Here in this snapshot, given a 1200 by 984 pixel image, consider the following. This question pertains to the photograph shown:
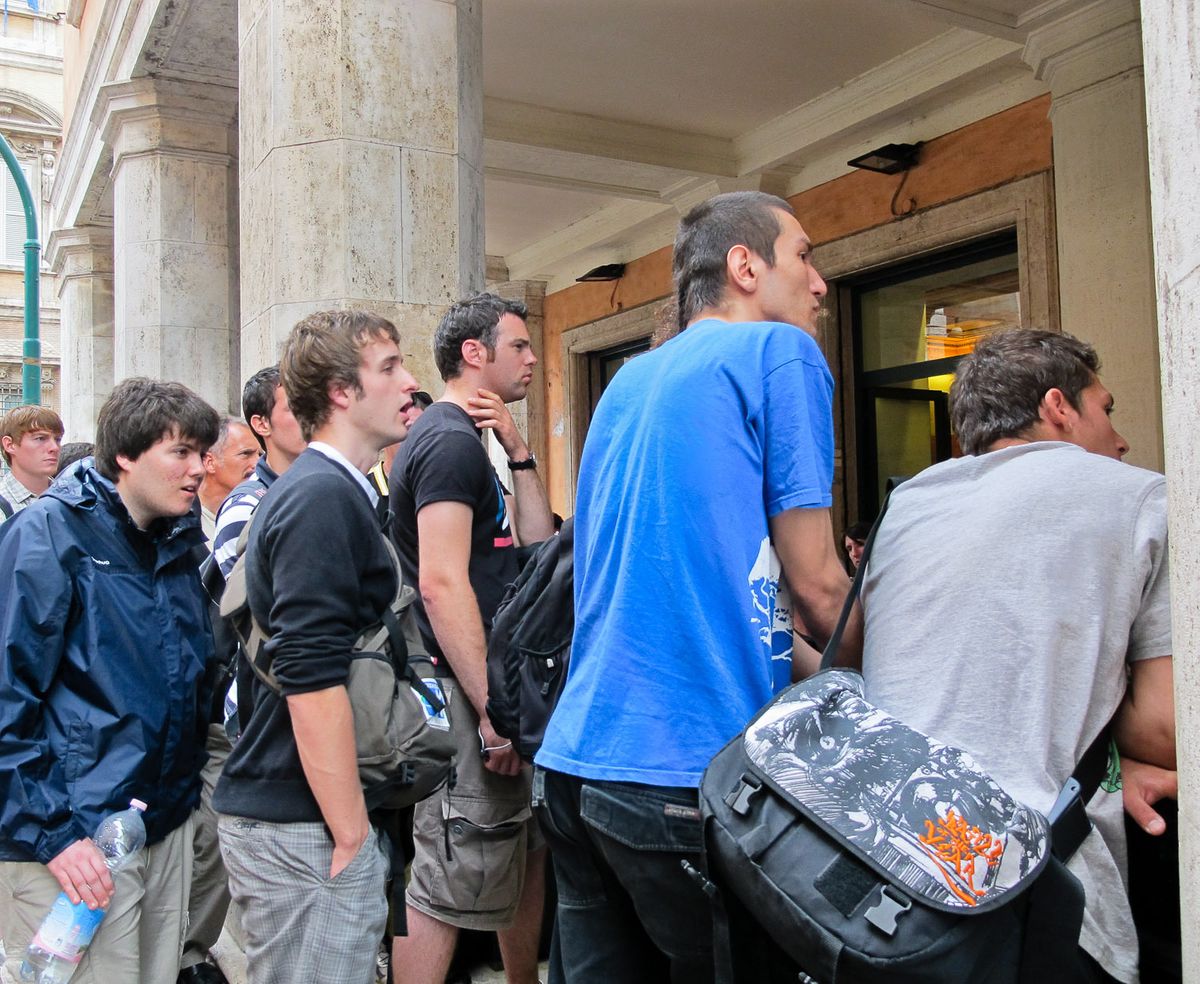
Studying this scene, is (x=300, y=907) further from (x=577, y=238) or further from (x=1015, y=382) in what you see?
(x=577, y=238)

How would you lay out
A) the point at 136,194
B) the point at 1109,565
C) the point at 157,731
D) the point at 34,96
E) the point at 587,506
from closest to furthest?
the point at 1109,565, the point at 587,506, the point at 157,731, the point at 136,194, the point at 34,96

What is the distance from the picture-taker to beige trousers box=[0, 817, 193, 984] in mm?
2619

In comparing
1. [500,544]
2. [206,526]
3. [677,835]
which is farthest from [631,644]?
[206,526]

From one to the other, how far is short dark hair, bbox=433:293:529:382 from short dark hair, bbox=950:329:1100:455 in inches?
61.4

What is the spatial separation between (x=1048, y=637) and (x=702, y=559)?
52 centimetres

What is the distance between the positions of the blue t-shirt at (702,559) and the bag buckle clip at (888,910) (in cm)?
38

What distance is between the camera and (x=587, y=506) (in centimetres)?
211

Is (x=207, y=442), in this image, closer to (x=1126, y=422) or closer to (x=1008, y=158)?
(x=1126, y=422)

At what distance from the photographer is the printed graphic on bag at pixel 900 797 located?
1.46 m

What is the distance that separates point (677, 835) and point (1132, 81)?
6.09 metres

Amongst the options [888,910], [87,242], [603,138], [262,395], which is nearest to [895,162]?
[603,138]

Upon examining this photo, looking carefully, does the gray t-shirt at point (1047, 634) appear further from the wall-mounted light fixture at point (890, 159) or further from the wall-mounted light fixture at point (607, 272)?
the wall-mounted light fixture at point (607, 272)

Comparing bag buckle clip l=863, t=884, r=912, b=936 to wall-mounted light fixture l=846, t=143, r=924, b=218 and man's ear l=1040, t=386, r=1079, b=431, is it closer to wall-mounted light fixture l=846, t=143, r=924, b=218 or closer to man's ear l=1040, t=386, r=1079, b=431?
man's ear l=1040, t=386, r=1079, b=431

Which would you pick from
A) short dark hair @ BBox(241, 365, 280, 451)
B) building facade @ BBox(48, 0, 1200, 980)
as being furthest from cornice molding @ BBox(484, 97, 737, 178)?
short dark hair @ BBox(241, 365, 280, 451)
